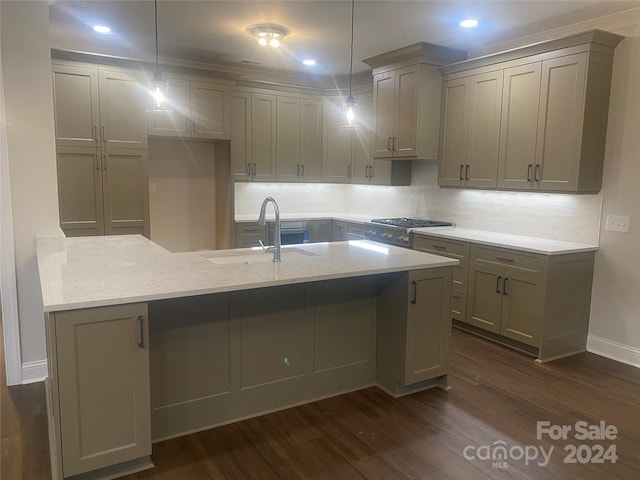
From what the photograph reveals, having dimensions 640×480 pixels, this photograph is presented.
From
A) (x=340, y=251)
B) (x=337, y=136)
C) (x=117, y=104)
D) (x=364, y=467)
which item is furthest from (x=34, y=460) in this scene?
(x=337, y=136)

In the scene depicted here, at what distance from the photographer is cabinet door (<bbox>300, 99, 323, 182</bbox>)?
6219mm

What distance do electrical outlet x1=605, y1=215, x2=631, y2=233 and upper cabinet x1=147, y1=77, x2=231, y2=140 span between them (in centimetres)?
399

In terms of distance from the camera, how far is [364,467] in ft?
7.49

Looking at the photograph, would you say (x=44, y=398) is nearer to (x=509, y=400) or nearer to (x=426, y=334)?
(x=426, y=334)

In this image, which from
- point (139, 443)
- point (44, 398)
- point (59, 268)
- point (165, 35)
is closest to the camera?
point (139, 443)

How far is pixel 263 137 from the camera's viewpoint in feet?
19.3

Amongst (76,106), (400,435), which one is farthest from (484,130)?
(76,106)

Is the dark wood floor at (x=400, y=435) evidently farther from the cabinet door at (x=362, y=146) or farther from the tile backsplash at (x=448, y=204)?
the cabinet door at (x=362, y=146)

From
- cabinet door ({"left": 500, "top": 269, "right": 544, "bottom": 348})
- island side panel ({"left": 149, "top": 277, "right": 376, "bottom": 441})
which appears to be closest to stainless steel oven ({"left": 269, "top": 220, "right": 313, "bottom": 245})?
cabinet door ({"left": 500, "top": 269, "right": 544, "bottom": 348})

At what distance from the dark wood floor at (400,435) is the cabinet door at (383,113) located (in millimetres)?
2795

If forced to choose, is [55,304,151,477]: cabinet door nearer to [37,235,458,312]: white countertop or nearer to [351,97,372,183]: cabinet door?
[37,235,458,312]: white countertop

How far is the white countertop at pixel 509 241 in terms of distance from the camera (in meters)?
3.69

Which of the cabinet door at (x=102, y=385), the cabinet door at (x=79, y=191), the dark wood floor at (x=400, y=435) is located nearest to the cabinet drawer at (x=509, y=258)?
the dark wood floor at (x=400, y=435)

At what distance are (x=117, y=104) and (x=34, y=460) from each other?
139 inches
